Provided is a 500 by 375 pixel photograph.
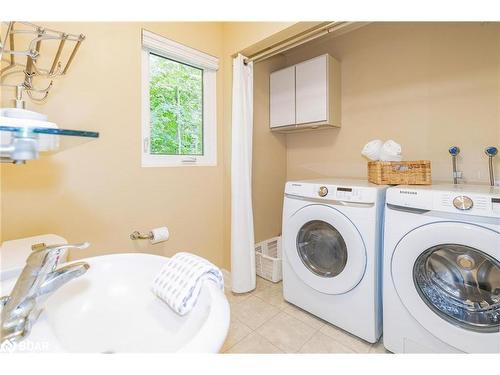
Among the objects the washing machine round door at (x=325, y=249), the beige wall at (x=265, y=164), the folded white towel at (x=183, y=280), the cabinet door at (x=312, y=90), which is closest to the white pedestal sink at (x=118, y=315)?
the folded white towel at (x=183, y=280)

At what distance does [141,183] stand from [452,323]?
1.90m

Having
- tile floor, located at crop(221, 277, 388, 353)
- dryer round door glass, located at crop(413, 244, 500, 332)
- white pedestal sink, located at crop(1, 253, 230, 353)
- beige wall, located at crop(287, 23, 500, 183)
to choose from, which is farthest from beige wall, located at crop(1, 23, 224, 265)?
dryer round door glass, located at crop(413, 244, 500, 332)

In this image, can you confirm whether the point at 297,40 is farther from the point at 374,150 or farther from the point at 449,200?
the point at 449,200

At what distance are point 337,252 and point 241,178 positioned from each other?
918mm

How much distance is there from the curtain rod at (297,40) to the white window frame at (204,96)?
1.18 feet

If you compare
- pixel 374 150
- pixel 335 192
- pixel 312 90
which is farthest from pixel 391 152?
pixel 312 90

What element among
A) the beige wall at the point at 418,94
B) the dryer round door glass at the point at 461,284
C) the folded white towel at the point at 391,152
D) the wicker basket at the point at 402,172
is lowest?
the dryer round door glass at the point at 461,284

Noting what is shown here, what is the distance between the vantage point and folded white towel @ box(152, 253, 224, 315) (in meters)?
0.69

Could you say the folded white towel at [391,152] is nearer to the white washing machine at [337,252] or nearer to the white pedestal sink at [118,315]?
the white washing machine at [337,252]

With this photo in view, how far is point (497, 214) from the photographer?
0.96 m

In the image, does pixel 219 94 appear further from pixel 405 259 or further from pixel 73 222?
pixel 405 259

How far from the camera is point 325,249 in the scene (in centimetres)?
160

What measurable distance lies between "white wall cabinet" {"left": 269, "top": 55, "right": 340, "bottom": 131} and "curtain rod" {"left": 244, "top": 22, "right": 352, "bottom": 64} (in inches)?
15.4

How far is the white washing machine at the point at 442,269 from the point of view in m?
1.01
